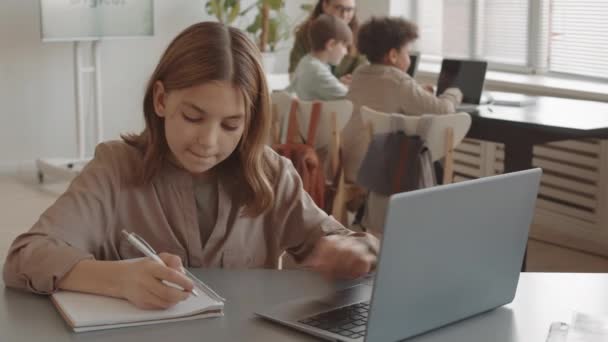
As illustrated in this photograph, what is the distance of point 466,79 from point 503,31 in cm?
143

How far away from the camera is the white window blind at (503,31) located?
557 cm

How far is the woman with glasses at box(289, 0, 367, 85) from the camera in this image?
5.23 metres

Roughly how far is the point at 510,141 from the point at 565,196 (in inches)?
41.0

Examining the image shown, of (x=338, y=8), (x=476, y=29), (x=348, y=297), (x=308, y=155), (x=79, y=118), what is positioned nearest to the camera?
(x=348, y=297)

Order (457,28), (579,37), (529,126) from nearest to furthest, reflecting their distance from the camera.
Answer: (529,126) < (579,37) < (457,28)

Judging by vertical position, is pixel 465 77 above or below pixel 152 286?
above

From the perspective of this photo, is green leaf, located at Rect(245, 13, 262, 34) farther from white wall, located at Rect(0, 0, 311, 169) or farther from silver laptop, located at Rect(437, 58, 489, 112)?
silver laptop, located at Rect(437, 58, 489, 112)

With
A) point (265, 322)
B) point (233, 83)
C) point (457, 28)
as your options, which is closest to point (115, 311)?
point (265, 322)

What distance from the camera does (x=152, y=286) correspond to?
1435 mm

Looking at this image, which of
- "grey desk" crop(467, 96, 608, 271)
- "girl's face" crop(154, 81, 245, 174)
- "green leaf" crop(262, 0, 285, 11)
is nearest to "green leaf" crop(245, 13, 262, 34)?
"green leaf" crop(262, 0, 285, 11)

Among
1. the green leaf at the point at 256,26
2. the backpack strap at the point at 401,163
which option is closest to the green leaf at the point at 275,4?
the green leaf at the point at 256,26

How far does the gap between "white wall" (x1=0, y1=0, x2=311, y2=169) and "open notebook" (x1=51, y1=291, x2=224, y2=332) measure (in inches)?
202

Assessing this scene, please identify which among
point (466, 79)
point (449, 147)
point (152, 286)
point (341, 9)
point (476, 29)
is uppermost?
point (341, 9)

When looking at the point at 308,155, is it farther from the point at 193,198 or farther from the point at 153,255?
the point at 153,255
